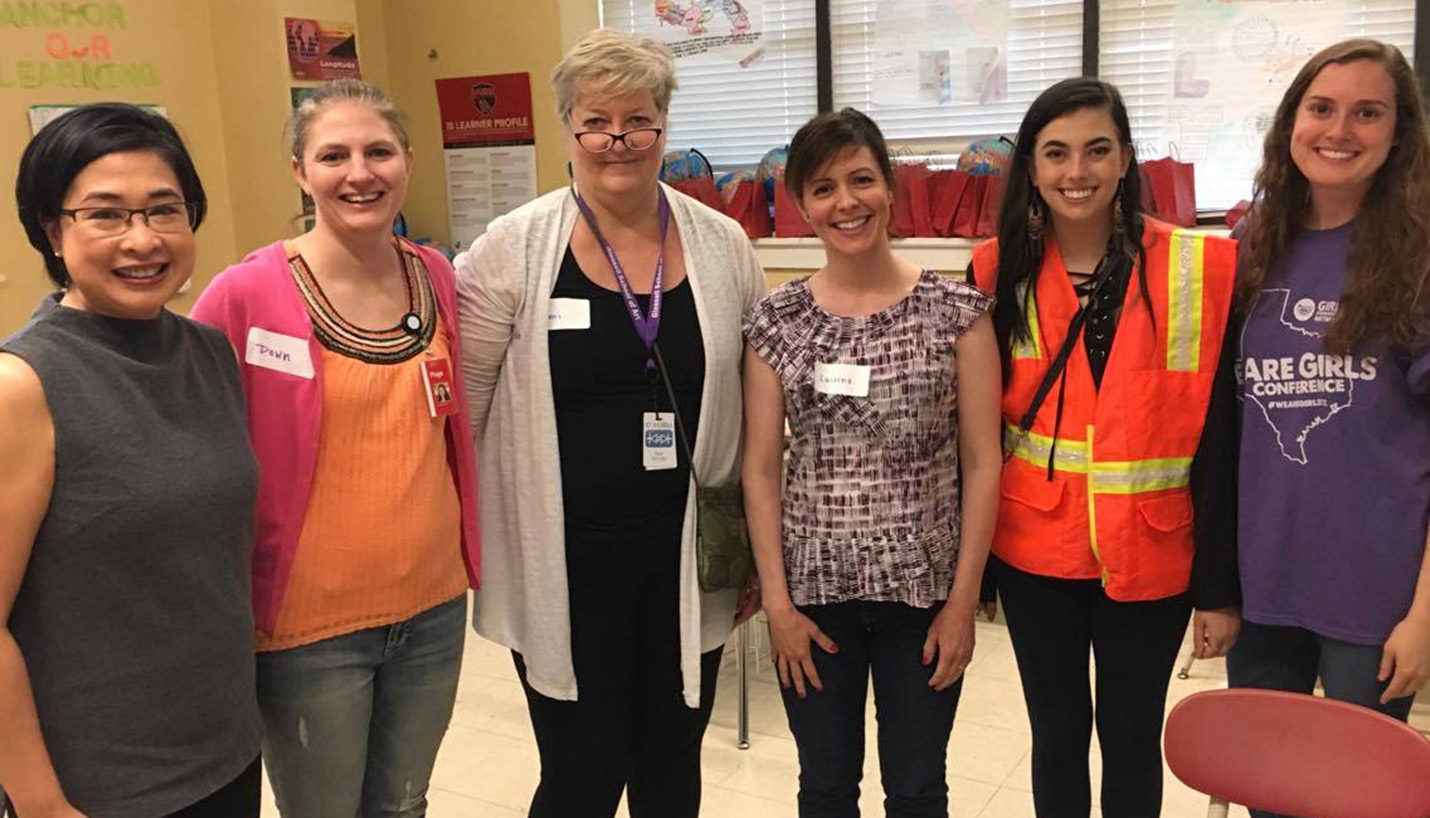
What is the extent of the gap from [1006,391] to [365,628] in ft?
3.54

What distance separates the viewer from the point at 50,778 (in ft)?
4.07

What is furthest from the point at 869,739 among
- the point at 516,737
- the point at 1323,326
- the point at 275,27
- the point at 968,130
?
the point at 275,27

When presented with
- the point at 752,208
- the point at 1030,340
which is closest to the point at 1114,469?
the point at 1030,340

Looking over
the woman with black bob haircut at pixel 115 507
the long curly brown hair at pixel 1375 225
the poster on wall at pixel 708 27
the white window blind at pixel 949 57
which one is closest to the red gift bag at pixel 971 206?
the white window blind at pixel 949 57

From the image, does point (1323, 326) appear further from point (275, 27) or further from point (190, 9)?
point (190, 9)

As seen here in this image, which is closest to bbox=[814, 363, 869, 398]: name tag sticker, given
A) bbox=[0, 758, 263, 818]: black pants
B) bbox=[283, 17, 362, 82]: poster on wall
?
bbox=[0, 758, 263, 818]: black pants

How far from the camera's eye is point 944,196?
4.29 m

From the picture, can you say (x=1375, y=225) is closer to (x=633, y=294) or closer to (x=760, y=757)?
(x=633, y=294)

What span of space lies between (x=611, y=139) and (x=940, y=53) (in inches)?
125

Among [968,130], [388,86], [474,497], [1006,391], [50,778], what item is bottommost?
[50,778]

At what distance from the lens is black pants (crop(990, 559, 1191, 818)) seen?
5.91 ft

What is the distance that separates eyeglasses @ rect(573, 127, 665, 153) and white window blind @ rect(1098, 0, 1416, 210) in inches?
110

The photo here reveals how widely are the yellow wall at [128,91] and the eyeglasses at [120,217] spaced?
2.42 m

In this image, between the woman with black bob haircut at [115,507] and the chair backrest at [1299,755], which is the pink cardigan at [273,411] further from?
the chair backrest at [1299,755]
